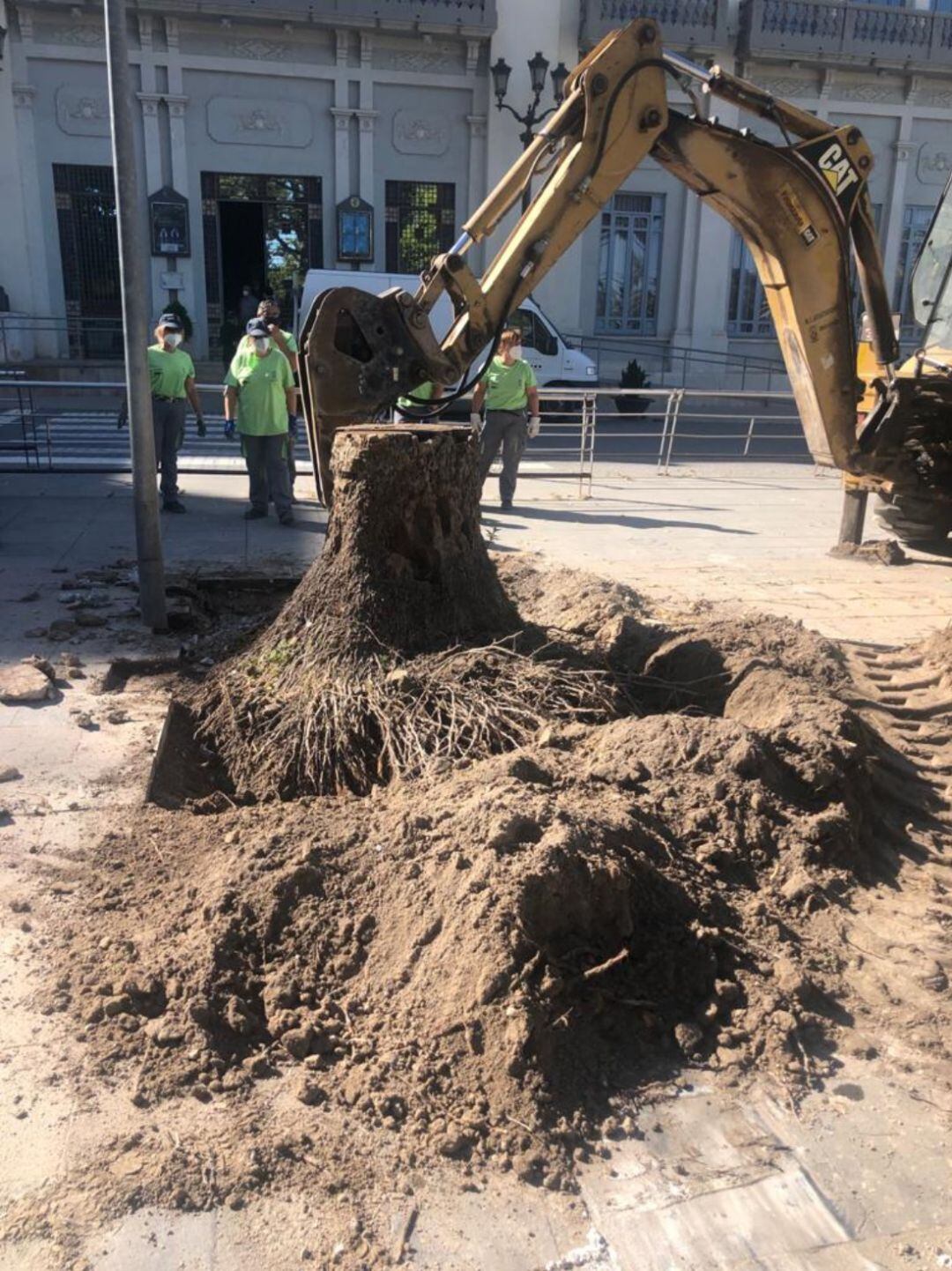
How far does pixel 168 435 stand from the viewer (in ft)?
34.5

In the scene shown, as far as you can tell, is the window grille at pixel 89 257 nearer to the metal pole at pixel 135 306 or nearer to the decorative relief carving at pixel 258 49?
the decorative relief carving at pixel 258 49

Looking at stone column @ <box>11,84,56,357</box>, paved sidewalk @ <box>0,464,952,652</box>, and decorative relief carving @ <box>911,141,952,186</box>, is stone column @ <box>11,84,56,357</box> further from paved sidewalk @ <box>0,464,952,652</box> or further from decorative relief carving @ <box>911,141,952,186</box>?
decorative relief carving @ <box>911,141,952,186</box>

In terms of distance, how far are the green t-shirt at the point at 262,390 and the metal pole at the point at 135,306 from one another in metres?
3.49

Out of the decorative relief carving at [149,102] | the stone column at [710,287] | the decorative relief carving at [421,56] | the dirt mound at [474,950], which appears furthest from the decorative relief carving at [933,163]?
the dirt mound at [474,950]

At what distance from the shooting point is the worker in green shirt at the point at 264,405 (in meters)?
9.84

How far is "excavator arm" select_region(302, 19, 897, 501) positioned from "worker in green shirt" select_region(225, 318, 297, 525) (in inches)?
155

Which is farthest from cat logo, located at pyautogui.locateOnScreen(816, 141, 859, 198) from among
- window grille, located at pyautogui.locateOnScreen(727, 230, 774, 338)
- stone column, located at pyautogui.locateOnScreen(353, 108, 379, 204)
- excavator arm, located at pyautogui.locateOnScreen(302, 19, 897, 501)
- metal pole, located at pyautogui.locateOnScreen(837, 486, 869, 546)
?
window grille, located at pyautogui.locateOnScreen(727, 230, 774, 338)

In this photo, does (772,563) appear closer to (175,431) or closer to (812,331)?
(812,331)

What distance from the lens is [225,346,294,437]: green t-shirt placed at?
9844 mm

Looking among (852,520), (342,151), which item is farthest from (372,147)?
(852,520)

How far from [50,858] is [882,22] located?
29.2 meters

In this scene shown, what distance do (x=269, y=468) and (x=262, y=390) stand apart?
0.72 m

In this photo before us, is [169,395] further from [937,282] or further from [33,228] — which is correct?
[33,228]

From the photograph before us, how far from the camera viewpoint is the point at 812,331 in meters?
7.21
